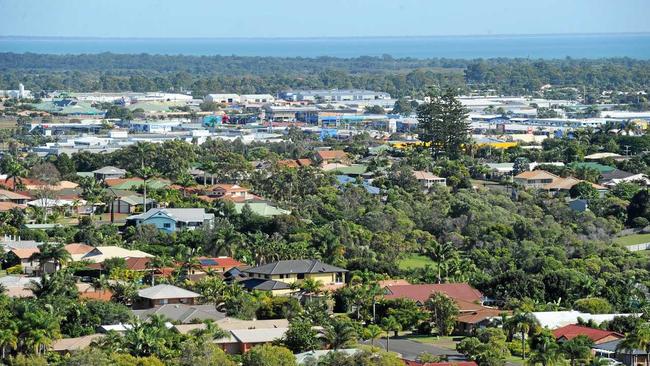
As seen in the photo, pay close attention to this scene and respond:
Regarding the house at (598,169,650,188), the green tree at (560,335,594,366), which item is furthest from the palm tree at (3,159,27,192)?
the green tree at (560,335,594,366)

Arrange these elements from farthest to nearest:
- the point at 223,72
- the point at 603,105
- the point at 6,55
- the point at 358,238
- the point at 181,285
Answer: the point at 6,55, the point at 223,72, the point at 603,105, the point at 358,238, the point at 181,285

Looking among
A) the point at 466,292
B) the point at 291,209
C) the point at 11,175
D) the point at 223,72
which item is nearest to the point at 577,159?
the point at 291,209

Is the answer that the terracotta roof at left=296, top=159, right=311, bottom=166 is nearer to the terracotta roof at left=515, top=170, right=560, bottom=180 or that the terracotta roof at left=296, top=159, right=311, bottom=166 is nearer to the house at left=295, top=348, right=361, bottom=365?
the terracotta roof at left=515, top=170, right=560, bottom=180

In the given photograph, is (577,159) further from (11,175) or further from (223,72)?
(223,72)

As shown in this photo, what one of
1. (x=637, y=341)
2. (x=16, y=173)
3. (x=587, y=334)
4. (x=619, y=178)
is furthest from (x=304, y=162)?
(x=637, y=341)

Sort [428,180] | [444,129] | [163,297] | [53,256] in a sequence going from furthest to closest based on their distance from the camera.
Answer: [444,129]
[428,180]
[53,256]
[163,297]

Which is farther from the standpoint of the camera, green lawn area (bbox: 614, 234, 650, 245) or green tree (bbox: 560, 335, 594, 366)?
green lawn area (bbox: 614, 234, 650, 245)

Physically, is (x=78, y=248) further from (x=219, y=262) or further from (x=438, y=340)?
(x=438, y=340)
